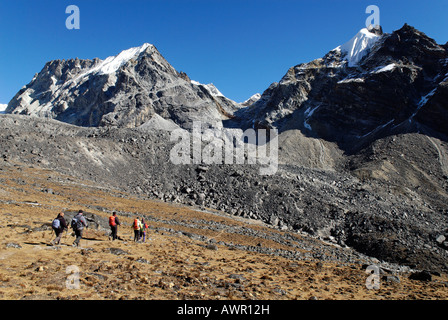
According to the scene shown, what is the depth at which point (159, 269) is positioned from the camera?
11.6 meters

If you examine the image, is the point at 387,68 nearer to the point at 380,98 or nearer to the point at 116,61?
the point at 380,98

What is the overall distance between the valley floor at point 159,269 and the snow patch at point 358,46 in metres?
111

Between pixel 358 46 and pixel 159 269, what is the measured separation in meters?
132

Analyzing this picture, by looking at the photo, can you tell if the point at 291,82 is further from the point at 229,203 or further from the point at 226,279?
the point at 226,279

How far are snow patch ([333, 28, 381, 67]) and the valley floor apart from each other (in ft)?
364

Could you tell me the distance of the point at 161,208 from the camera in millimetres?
31156

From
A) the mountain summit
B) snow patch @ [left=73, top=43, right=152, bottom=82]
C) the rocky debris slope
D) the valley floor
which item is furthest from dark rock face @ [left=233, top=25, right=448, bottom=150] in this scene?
snow patch @ [left=73, top=43, right=152, bottom=82]

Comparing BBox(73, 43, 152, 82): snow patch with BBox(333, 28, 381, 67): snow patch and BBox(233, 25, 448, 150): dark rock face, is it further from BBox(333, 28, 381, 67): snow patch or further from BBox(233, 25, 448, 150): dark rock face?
BBox(333, 28, 381, 67): snow patch

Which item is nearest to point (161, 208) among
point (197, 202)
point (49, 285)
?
point (197, 202)

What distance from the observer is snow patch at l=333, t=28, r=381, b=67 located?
113 metres

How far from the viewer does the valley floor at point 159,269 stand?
29.1 ft

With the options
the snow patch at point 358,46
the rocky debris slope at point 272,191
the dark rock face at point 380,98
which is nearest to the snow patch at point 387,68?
the dark rock face at point 380,98

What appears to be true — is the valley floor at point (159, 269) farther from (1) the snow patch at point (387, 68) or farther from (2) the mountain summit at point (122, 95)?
(1) the snow patch at point (387, 68)

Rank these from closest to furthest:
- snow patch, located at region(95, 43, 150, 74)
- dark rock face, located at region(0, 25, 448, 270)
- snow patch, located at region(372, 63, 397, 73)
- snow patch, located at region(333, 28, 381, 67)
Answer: dark rock face, located at region(0, 25, 448, 270) < snow patch, located at region(372, 63, 397, 73) < snow patch, located at region(333, 28, 381, 67) < snow patch, located at region(95, 43, 150, 74)
